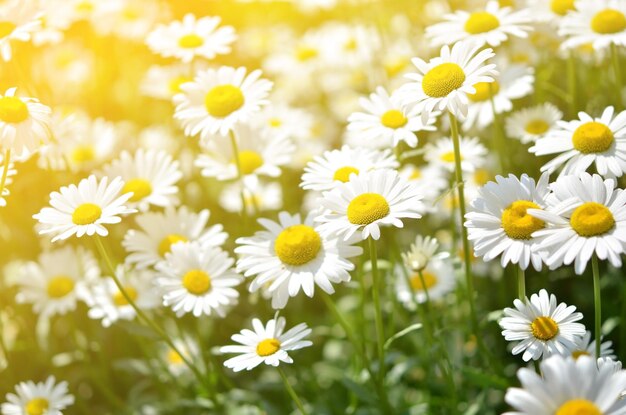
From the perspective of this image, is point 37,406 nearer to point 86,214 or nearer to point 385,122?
point 86,214

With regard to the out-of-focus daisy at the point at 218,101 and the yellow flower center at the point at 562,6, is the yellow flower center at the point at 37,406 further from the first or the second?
the yellow flower center at the point at 562,6

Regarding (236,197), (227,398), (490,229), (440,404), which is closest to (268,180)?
(236,197)

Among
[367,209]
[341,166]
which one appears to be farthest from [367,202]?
[341,166]

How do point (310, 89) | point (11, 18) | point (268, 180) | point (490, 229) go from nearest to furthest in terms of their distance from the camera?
1. point (490, 229)
2. point (11, 18)
3. point (268, 180)
4. point (310, 89)

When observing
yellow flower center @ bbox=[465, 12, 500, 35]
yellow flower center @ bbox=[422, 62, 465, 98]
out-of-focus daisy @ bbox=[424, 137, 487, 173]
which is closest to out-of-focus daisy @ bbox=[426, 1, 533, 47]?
yellow flower center @ bbox=[465, 12, 500, 35]

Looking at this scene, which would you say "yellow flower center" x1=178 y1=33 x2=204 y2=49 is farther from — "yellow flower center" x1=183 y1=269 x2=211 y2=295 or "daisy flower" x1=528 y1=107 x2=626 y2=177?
"daisy flower" x1=528 y1=107 x2=626 y2=177

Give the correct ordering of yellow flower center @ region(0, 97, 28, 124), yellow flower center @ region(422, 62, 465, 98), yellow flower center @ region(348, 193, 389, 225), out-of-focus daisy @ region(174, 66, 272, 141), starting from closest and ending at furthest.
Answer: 1. yellow flower center @ region(348, 193, 389, 225)
2. yellow flower center @ region(422, 62, 465, 98)
3. yellow flower center @ region(0, 97, 28, 124)
4. out-of-focus daisy @ region(174, 66, 272, 141)

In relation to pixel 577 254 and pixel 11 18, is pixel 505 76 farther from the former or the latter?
pixel 11 18
